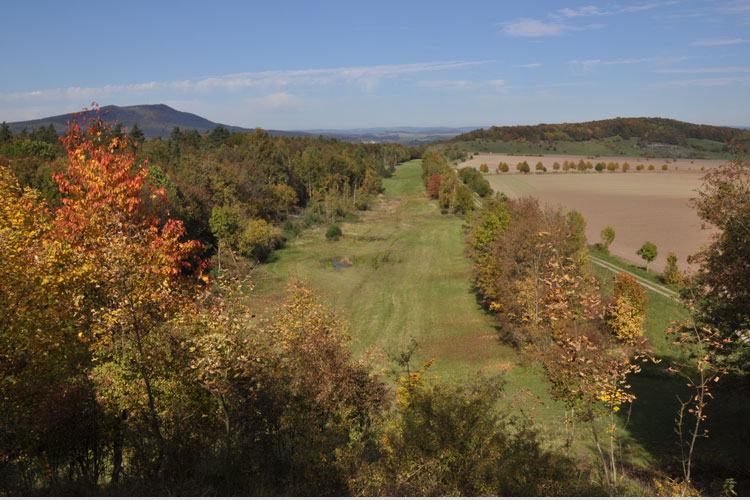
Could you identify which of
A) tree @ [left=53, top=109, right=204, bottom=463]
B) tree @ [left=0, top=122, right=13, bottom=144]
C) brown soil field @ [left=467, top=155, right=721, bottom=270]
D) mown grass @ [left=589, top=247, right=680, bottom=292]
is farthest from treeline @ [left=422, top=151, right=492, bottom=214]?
tree @ [left=0, top=122, right=13, bottom=144]

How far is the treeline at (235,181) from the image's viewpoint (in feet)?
184

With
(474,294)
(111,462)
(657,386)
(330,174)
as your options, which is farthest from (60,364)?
(330,174)

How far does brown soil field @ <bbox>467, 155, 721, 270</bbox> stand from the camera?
7294 cm

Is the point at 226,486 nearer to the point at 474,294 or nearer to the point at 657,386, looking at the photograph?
the point at 657,386

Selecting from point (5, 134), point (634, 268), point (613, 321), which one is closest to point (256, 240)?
point (613, 321)

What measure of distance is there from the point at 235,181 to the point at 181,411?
61661 mm

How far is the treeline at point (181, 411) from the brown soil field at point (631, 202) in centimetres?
3563

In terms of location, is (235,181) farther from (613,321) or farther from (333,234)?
(613,321)

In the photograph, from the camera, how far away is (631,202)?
11444cm

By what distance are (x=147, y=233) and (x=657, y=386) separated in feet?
104

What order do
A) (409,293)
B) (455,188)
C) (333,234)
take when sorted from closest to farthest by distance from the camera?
(409,293), (333,234), (455,188)

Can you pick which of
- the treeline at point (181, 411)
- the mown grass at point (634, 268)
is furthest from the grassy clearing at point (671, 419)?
the mown grass at point (634, 268)

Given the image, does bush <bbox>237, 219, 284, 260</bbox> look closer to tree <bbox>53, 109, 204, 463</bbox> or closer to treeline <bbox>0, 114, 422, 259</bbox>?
treeline <bbox>0, 114, 422, 259</bbox>

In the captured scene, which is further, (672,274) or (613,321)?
(672,274)
